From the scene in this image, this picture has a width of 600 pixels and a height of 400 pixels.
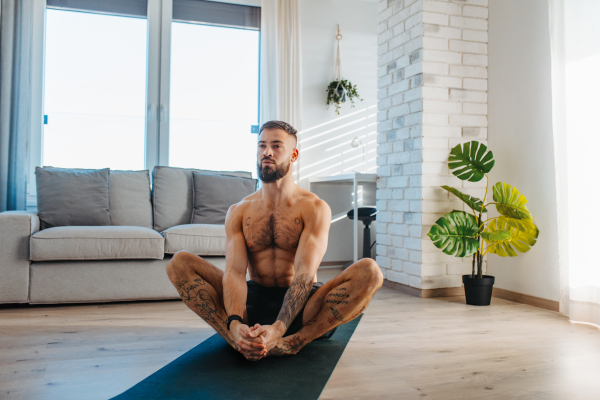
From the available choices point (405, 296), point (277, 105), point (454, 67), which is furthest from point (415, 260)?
point (277, 105)

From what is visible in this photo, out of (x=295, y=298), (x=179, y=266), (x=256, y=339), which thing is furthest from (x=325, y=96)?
(x=256, y=339)

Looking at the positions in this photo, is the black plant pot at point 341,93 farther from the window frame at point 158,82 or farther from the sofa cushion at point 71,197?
the sofa cushion at point 71,197

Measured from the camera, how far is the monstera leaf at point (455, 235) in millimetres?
2803

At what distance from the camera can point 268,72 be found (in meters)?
4.20

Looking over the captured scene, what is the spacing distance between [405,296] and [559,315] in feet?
3.06

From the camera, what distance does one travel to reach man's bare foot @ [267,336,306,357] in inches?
66.2

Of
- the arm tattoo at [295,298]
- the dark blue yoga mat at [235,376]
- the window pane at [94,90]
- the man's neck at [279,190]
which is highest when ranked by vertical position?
the window pane at [94,90]

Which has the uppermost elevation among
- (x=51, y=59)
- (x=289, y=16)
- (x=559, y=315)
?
(x=289, y=16)

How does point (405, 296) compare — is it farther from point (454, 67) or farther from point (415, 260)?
point (454, 67)

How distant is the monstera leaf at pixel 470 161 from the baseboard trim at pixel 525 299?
0.82 m

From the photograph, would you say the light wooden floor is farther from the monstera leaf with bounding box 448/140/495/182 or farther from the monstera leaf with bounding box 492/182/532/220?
the monstera leaf with bounding box 448/140/495/182

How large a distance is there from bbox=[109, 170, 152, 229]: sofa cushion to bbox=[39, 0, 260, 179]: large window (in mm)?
567

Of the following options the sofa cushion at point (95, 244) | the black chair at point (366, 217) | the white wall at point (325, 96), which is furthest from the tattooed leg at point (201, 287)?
the white wall at point (325, 96)

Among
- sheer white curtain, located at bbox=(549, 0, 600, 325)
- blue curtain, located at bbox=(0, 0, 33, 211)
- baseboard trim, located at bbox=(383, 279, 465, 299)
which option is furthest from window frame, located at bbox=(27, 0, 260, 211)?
sheer white curtain, located at bbox=(549, 0, 600, 325)
